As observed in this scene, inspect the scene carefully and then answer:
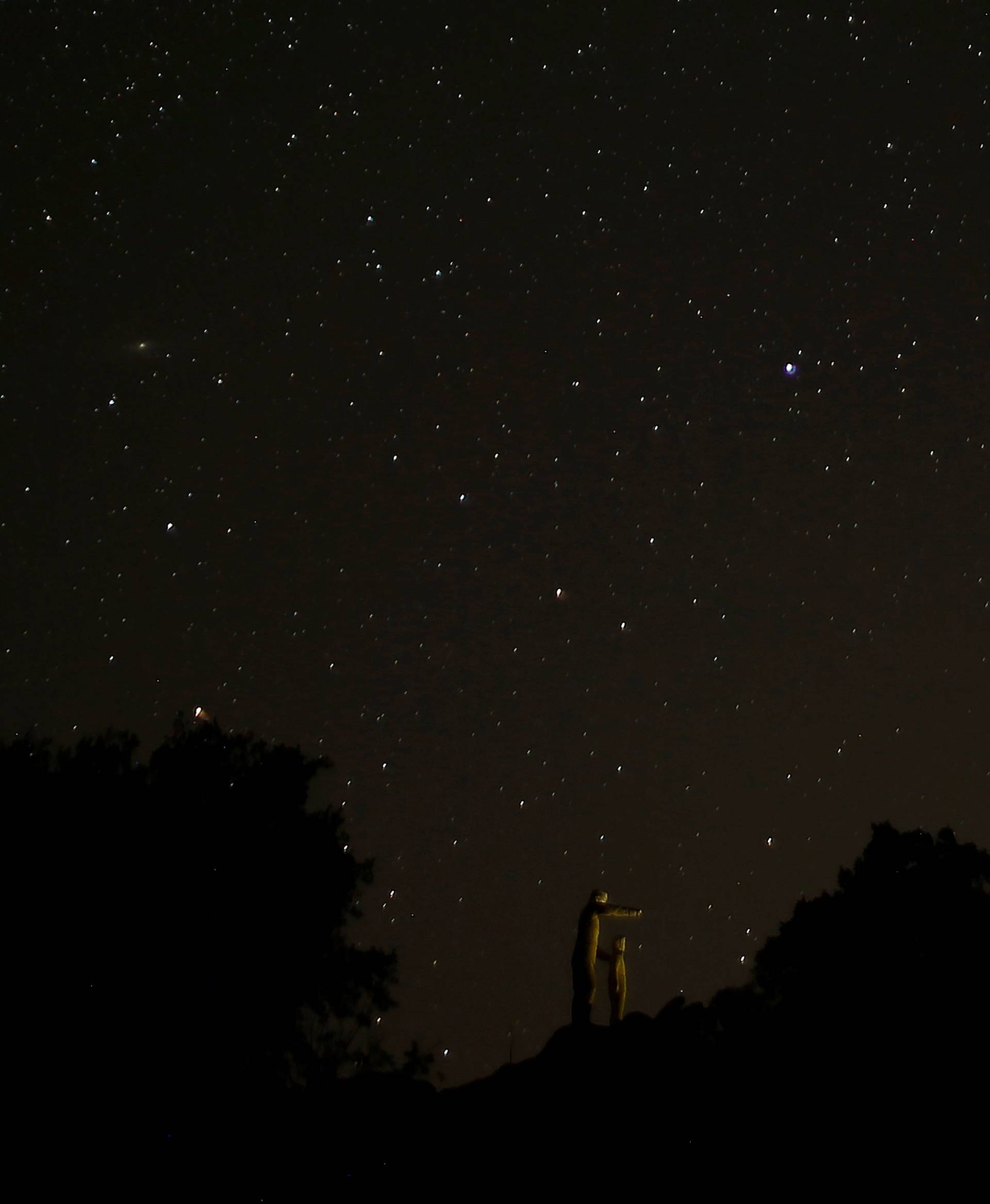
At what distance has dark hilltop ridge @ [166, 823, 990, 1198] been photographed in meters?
10.1

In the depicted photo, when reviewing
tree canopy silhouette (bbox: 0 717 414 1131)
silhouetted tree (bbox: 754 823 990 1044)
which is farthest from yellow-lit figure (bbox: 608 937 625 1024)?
tree canopy silhouette (bbox: 0 717 414 1131)

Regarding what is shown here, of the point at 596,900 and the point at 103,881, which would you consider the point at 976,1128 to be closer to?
the point at 596,900

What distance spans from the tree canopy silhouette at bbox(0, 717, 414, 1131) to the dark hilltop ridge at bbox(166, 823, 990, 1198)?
7.61 ft

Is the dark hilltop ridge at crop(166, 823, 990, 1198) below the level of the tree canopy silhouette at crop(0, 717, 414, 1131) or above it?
below

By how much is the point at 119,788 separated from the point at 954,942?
456 inches

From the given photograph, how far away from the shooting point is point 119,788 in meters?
16.4

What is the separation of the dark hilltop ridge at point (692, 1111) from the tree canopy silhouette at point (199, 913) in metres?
2.32

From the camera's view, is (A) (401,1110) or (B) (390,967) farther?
(B) (390,967)

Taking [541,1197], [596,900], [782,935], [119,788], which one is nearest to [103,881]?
[119,788]

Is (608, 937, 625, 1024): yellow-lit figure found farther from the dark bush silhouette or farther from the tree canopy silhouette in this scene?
the tree canopy silhouette

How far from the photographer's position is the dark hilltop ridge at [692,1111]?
33.1ft

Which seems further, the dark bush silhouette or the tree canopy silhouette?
the tree canopy silhouette

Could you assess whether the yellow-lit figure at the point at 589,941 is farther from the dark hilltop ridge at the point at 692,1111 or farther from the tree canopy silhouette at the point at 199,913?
the tree canopy silhouette at the point at 199,913

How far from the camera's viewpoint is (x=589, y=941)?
14.3m
